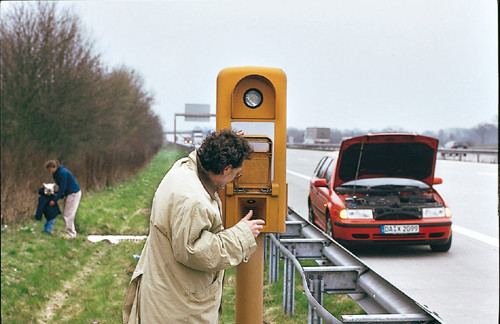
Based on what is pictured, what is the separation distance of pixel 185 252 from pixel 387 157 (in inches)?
262

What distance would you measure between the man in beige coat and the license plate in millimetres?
5790

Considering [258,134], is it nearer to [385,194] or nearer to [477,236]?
[385,194]

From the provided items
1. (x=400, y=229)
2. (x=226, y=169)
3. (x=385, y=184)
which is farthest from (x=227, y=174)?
(x=385, y=184)

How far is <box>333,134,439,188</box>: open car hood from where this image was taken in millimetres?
8477

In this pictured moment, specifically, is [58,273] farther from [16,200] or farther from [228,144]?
[228,144]

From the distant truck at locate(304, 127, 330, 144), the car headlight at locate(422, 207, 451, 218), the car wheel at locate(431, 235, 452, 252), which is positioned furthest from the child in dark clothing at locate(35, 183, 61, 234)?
the distant truck at locate(304, 127, 330, 144)

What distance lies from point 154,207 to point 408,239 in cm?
646

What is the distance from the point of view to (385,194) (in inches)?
353

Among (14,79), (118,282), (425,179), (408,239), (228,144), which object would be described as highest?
(14,79)

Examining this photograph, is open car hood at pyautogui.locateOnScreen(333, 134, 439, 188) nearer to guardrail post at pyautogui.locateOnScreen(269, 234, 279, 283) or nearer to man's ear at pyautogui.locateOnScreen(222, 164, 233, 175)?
guardrail post at pyautogui.locateOnScreen(269, 234, 279, 283)

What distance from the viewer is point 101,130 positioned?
22.1m

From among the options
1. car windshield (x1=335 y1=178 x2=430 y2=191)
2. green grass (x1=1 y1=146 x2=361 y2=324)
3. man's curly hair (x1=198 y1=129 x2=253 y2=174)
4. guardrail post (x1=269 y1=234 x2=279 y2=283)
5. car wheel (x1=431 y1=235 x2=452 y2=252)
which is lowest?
green grass (x1=1 y1=146 x2=361 y2=324)

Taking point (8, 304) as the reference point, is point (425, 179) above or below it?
above

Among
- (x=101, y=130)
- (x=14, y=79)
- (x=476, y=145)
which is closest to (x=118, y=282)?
(x=14, y=79)
